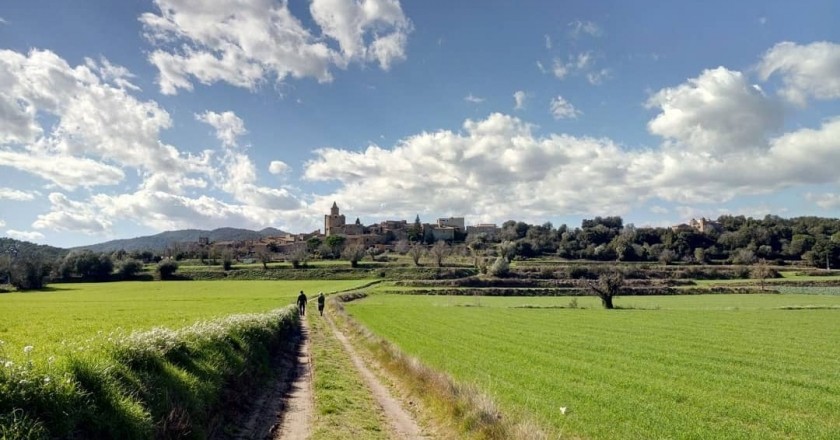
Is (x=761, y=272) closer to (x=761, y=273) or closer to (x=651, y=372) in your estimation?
(x=761, y=273)

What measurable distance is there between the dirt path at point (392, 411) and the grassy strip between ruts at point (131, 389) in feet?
13.2

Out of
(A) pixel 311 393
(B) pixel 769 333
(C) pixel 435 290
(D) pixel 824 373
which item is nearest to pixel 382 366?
(A) pixel 311 393

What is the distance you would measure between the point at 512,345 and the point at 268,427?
17556mm

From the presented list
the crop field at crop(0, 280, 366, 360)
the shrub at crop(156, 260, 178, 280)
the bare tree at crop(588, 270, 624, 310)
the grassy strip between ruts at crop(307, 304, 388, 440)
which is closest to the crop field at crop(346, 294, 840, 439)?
the grassy strip between ruts at crop(307, 304, 388, 440)

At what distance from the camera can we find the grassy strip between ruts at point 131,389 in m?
7.00

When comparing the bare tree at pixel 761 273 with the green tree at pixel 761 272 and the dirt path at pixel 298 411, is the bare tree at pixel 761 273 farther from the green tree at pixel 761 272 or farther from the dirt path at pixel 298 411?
the dirt path at pixel 298 411

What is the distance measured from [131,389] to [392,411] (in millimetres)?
6842

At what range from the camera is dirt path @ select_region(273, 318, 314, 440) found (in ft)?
38.0

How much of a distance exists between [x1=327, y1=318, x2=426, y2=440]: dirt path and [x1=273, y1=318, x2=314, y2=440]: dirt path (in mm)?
2007

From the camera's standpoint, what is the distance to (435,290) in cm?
8788

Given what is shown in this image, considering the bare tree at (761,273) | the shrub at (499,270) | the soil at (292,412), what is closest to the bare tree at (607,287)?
the shrub at (499,270)

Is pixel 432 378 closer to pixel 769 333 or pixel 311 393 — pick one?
pixel 311 393

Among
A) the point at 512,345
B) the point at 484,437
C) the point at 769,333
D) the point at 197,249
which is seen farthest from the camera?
the point at 197,249

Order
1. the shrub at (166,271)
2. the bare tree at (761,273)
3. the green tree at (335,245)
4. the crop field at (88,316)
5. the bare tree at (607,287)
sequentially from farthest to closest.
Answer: the green tree at (335,245) < the shrub at (166,271) < the bare tree at (761,273) < the bare tree at (607,287) < the crop field at (88,316)
